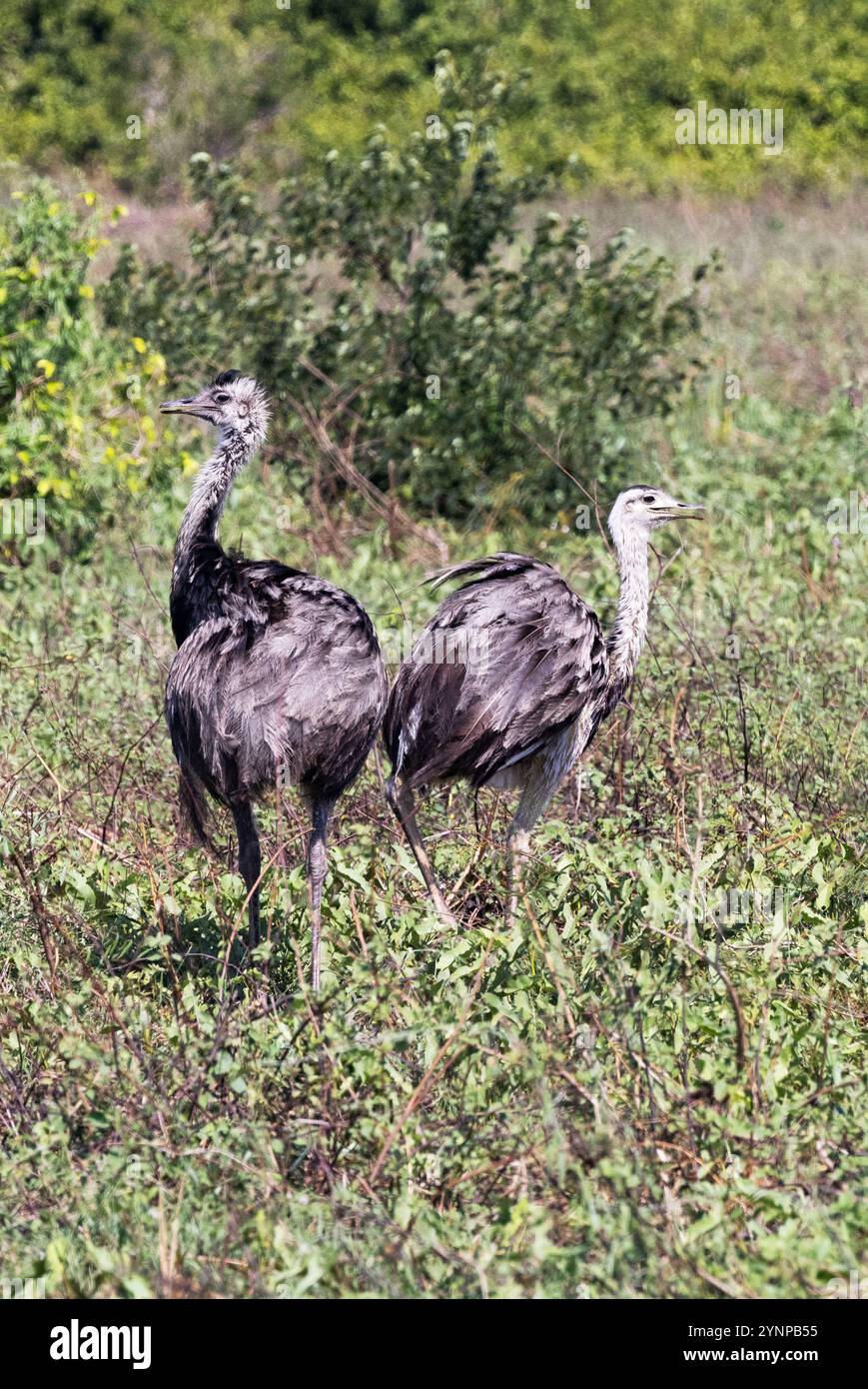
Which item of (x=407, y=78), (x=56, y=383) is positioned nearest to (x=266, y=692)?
(x=56, y=383)

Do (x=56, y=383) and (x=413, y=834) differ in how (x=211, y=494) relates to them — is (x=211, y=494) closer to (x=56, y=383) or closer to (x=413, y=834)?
(x=413, y=834)

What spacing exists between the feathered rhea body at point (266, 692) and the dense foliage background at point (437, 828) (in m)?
0.35

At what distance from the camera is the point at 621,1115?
418 cm

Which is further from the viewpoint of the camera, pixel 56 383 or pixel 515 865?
pixel 56 383

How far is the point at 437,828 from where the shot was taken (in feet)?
20.6

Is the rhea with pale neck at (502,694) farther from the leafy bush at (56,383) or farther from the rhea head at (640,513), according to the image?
the leafy bush at (56,383)

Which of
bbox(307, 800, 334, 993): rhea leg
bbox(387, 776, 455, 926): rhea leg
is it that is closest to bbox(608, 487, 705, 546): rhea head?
bbox(387, 776, 455, 926): rhea leg

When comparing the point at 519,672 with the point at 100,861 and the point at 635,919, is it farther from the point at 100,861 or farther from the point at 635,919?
the point at 100,861

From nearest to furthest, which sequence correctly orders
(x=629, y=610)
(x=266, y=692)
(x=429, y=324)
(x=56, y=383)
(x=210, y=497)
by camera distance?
1. (x=266, y=692)
2. (x=210, y=497)
3. (x=629, y=610)
4. (x=56, y=383)
5. (x=429, y=324)

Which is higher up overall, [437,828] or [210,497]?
[210,497]

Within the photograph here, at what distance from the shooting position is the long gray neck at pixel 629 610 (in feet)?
19.8

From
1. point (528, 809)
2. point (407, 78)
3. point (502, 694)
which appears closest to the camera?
point (502, 694)

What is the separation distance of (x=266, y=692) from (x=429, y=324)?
4562 millimetres

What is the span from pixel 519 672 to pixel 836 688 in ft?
6.37
